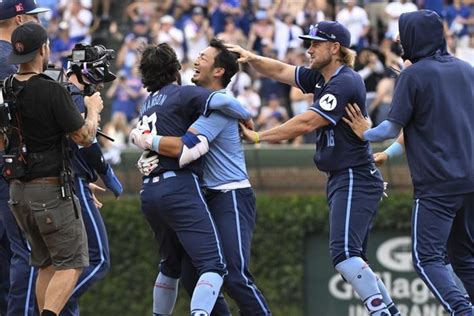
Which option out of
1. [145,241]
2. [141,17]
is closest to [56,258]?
[145,241]

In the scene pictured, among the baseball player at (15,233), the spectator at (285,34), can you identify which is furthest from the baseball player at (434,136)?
the spectator at (285,34)

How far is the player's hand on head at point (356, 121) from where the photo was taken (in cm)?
816

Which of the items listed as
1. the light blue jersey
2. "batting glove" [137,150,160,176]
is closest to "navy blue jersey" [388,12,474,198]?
the light blue jersey

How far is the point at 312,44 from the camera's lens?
334 inches

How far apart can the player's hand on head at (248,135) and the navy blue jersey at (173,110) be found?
41 cm

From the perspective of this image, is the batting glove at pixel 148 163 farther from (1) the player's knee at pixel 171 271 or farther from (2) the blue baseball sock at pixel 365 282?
(2) the blue baseball sock at pixel 365 282

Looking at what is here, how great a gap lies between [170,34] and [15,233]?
1020 cm

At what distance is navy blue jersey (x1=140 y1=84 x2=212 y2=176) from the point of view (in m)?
7.92

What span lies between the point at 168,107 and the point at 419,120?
1.77 metres

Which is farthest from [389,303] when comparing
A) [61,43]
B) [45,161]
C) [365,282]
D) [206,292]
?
[61,43]

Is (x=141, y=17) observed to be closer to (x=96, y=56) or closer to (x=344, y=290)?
(x=344, y=290)

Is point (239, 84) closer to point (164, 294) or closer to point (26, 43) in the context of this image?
point (164, 294)

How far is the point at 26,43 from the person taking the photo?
24.7ft

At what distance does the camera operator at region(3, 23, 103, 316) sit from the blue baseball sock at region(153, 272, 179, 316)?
0.82 metres
